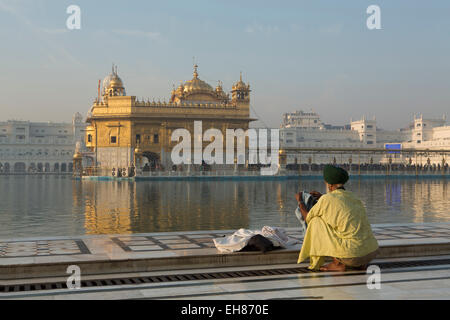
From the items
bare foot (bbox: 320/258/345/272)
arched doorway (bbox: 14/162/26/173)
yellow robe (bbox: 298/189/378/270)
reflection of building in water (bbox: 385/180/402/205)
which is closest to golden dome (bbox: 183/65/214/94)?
reflection of building in water (bbox: 385/180/402/205)

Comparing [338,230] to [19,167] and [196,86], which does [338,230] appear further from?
[19,167]

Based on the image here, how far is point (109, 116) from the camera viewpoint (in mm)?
58438

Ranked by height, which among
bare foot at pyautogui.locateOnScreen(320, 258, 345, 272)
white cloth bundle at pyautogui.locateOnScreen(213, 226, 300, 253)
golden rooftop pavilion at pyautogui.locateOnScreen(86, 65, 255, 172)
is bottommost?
bare foot at pyautogui.locateOnScreen(320, 258, 345, 272)

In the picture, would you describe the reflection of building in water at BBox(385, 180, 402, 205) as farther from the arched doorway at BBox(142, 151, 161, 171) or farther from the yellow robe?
the arched doorway at BBox(142, 151, 161, 171)

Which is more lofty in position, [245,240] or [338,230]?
[338,230]

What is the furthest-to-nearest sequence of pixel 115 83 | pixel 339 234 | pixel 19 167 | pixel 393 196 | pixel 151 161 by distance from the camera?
pixel 19 167 → pixel 151 161 → pixel 115 83 → pixel 393 196 → pixel 339 234

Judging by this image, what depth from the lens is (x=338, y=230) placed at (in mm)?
6984

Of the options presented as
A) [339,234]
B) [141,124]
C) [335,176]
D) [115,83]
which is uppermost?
[115,83]

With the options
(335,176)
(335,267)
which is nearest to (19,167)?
(335,176)

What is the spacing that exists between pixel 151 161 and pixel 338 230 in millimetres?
56064

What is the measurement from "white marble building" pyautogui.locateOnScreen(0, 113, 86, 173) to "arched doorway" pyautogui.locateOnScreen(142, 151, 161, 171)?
48.0m

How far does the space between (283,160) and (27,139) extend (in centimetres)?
6671

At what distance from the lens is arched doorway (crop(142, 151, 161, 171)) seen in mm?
59062
